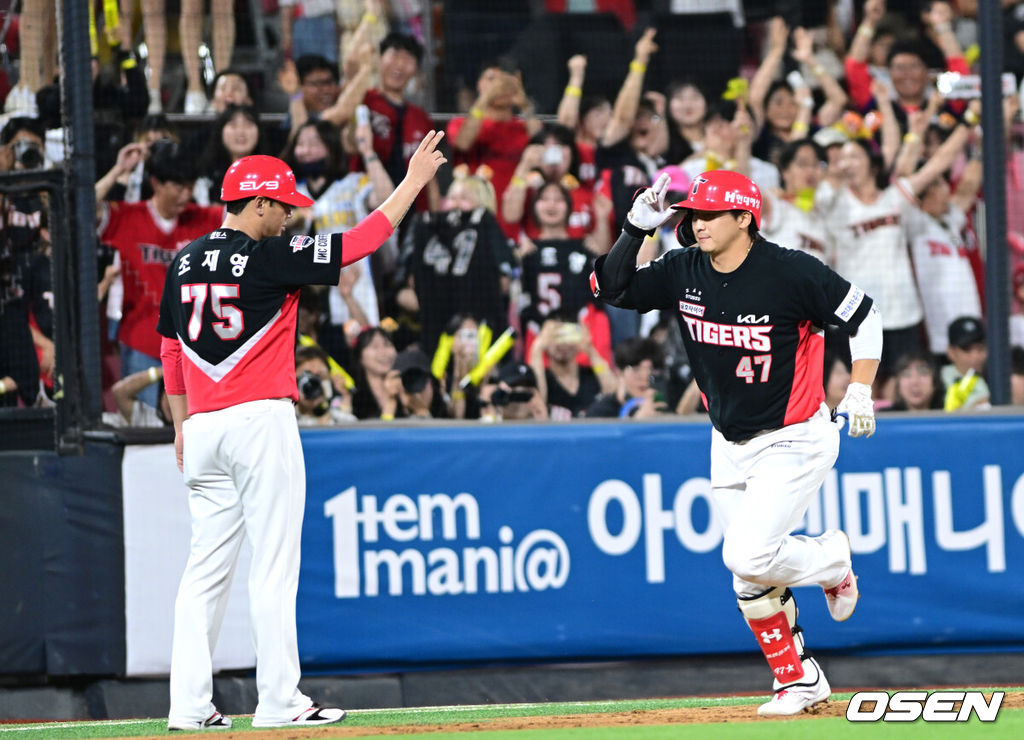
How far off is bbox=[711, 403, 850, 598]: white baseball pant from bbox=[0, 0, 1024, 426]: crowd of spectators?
8.68 feet

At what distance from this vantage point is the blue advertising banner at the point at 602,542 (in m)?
7.30

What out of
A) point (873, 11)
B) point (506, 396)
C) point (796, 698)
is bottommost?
point (796, 698)

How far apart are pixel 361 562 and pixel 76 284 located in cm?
205

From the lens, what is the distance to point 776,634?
17.8ft

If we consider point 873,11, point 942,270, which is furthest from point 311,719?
point 873,11

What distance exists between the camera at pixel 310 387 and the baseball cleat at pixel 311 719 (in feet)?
7.97

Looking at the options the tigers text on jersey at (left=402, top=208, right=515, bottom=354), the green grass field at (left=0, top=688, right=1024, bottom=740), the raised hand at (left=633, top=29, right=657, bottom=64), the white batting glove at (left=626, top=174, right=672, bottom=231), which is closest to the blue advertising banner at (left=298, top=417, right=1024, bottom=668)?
the green grass field at (left=0, top=688, right=1024, bottom=740)

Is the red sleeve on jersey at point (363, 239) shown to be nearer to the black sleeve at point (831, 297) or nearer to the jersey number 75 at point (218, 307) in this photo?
the jersey number 75 at point (218, 307)

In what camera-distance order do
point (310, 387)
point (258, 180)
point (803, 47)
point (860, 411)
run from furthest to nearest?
point (803, 47) < point (310, 387) < point (258, 180) < point (860, 411)

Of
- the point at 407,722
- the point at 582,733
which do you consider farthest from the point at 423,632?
the point at 582,733

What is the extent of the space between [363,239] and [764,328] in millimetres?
1597

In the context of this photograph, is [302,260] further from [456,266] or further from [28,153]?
[456,266]

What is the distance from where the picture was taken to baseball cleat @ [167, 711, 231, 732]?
221 inches

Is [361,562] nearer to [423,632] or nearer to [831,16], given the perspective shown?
[423,632]
